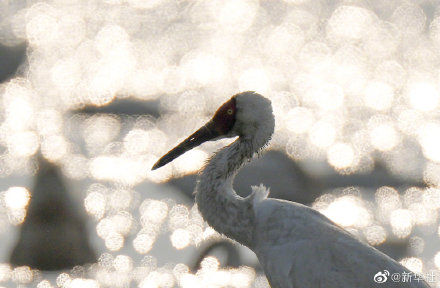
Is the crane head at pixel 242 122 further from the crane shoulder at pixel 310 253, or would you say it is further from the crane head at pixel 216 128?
the crane shoulder at pixel 310 253

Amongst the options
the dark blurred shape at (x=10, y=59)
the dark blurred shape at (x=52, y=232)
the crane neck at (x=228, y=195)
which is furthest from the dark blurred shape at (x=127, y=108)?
the crane neck at (x=228, y=195)

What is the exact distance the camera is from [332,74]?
53.9ft

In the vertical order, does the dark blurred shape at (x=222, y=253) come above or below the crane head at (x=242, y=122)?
below

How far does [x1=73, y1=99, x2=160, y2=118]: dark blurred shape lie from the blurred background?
3cm

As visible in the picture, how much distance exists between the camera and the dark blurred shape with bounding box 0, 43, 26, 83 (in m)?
15.4

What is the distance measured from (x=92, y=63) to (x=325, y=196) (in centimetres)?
544

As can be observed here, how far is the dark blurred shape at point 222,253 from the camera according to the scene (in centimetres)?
1144

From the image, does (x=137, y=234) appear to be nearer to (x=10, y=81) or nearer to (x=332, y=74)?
(x=10, y=81)

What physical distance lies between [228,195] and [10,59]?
956cm

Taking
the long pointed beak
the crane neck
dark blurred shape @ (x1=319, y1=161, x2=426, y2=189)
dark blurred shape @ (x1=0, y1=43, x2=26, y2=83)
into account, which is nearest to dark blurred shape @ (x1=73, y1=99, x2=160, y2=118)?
dark blurred shape @ (x1=0, y1=43, x2=26, y2=83)

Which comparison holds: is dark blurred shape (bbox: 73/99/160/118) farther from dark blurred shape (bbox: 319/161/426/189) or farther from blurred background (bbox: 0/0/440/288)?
dark blurred shape (bbox: 319/161/426/189)

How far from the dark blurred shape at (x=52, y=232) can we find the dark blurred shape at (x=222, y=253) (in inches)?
54.5

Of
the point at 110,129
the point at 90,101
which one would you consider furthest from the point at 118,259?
the point at 90,101

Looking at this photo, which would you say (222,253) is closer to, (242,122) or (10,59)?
(242,122)
